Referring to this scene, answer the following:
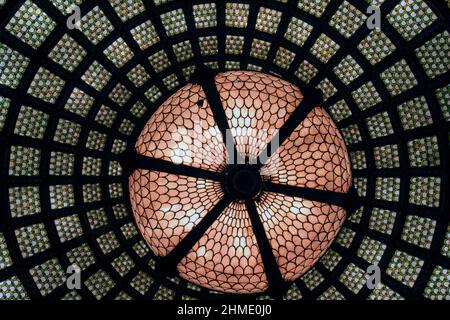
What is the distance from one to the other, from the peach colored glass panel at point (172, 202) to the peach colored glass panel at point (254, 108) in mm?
1331

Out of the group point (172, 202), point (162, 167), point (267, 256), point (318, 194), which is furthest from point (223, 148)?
point (267, 256)

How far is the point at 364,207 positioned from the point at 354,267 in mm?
1902

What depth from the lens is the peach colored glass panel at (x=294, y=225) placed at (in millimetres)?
9805

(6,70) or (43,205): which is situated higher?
(6,70)

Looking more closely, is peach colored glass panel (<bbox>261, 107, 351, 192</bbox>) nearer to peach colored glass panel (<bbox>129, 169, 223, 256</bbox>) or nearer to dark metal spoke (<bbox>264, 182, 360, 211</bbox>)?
dark metal spoke (<bbox>264, 182, 360, 211</bbox>)

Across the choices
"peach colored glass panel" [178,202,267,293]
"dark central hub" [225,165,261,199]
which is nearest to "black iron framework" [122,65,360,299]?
"dark central hub" [225,165,261,199]

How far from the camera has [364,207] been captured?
522 inches

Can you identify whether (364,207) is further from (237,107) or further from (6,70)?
(6,70)

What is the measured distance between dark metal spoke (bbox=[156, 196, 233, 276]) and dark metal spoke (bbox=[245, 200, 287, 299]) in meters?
0.61

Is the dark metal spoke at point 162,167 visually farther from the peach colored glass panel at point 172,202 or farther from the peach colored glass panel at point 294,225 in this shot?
the peach colored glass panel at point 294,225

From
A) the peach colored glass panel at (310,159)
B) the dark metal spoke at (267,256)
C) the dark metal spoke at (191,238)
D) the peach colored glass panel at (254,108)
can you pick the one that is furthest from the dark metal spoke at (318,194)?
the dark metal spoke at (191,238)

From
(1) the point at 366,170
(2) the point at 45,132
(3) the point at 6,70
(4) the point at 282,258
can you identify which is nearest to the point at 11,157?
(2) the point at 45,132

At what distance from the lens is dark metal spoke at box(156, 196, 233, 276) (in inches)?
382

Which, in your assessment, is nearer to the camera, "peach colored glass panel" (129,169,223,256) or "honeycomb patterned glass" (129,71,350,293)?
"honeycomb patterned glass" (129,71,350,293)
